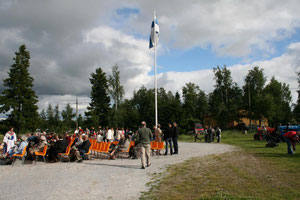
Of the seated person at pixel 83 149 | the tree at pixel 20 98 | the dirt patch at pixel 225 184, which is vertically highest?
the tree at pixel 20 98

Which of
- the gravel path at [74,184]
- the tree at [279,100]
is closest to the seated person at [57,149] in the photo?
the gravel path at [74,184]

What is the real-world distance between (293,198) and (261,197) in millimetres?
648

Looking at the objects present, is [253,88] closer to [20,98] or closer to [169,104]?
[169,104]

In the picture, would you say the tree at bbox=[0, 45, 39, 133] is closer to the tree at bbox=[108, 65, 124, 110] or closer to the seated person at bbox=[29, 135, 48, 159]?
the tree at bbox=[108, 65, 124, 110]

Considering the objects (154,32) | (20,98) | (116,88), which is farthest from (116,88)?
(154,32)

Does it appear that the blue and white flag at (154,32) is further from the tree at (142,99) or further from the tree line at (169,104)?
the tree at (142,99)

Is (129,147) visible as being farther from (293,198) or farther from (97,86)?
(97,86)

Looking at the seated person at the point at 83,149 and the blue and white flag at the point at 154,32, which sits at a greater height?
the blue and white flag at the point at 154,32

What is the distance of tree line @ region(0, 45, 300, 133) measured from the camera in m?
43.1

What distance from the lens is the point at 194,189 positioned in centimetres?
629

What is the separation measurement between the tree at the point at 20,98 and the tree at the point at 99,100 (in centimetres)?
1428

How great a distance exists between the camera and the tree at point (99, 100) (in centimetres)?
5653

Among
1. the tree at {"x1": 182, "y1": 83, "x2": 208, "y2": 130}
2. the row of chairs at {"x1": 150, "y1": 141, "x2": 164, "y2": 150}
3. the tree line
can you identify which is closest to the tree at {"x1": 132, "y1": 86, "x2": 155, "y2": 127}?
the tree line

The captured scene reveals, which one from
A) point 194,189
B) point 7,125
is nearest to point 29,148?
point 194,189
